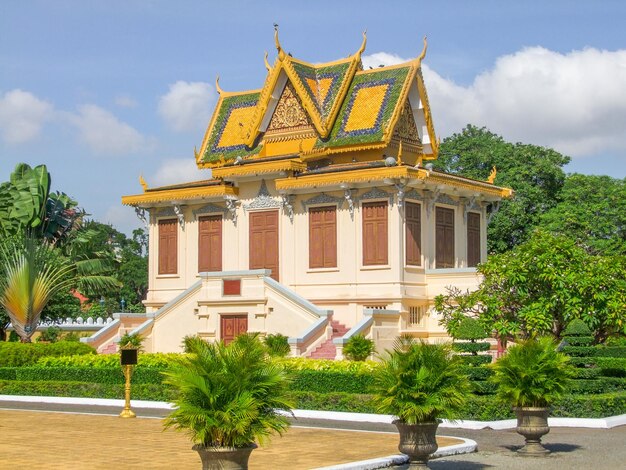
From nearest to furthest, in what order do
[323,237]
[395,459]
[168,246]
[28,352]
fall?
[395,459], [28,352], [323,237], [168,246]

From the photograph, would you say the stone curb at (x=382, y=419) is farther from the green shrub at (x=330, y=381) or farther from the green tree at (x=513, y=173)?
the green tree at (x=513, y=173)

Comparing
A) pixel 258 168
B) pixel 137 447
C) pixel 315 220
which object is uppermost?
pixel 258 168

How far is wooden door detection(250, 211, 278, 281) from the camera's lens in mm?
34344

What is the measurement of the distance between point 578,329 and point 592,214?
59.9 feet

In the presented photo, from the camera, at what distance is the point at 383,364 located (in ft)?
45.5

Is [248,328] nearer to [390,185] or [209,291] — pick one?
[209,291]

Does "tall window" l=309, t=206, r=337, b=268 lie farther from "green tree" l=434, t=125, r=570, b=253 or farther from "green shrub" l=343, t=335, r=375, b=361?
"green tree" l=434, t=125, r=570, b=253

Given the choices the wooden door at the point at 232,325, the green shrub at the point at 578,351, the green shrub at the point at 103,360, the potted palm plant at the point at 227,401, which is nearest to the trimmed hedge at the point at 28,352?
the green shrub at the point at 103,360

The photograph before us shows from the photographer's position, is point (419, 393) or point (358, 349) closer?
point (419, 393)

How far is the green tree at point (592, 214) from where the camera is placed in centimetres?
4341

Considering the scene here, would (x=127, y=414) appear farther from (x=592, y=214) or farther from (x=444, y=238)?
(x=592, y=214)

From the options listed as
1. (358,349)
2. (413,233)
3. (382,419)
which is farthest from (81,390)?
(413,233)

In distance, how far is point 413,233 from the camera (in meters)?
32.2

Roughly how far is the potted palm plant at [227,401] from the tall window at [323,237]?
70.0ft
